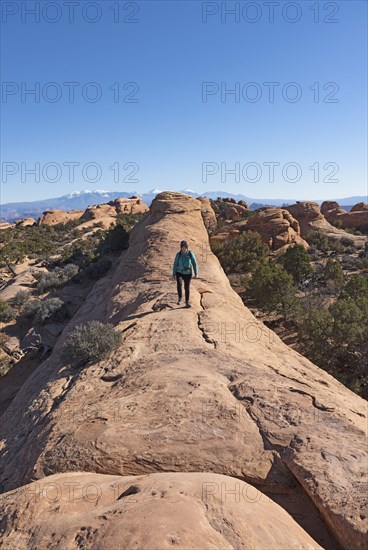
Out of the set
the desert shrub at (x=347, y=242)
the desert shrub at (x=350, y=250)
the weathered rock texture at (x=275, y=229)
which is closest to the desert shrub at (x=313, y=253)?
the weathered rock texture at (x=275, y=229)

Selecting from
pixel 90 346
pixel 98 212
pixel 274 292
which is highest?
pixel 98 212

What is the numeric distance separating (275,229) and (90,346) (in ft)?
87.9

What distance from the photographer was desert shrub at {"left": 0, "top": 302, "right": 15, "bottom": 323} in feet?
59.8

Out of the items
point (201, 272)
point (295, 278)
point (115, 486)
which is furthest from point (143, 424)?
point (295, 278)

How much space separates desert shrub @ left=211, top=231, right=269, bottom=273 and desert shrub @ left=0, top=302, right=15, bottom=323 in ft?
44.6

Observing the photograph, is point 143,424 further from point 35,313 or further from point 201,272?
point 35,313

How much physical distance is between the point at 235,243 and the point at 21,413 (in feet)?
67.5

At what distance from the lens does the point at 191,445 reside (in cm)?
446

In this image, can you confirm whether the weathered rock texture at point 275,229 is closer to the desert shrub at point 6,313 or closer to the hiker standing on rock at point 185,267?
the desert shrub at point 6,313

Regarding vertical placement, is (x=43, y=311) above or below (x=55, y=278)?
below

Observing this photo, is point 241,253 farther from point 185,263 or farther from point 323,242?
point 185,263

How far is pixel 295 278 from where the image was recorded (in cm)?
2266

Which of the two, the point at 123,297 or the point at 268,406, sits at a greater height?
the point at 123,297

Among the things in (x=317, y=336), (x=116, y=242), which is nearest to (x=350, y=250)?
(x=116, y=242)
